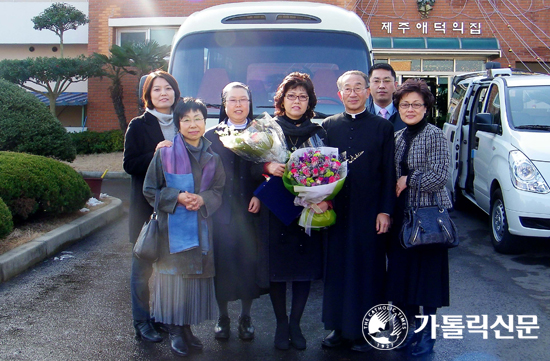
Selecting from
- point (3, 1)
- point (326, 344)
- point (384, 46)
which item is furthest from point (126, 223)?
point (3, 1)

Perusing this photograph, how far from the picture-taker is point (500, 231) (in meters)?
6.57

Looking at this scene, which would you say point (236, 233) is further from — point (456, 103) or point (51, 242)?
point (456, 103)

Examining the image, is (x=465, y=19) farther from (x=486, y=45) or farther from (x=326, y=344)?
(x=326, y=344)

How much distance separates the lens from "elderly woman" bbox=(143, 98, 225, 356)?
3680mm

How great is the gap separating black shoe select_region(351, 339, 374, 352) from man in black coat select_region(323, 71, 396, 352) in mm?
145

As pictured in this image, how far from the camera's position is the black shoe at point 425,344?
383cm

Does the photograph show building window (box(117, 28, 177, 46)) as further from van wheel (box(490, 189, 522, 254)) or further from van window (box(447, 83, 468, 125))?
van wheel (box(490, 189, 522, 254))

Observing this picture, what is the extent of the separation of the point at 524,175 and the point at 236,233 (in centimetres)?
372

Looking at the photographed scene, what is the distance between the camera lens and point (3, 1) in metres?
23.2

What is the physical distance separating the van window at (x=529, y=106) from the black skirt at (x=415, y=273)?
140 inches

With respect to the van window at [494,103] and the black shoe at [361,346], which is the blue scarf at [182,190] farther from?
the van window at [494,103]

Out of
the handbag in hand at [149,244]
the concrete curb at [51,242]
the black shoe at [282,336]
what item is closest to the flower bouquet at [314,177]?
the black shoe at [282,336]

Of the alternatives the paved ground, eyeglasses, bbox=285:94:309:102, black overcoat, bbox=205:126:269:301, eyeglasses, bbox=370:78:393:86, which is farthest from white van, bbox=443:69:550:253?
black overcoat, bbox=205:126:269:301

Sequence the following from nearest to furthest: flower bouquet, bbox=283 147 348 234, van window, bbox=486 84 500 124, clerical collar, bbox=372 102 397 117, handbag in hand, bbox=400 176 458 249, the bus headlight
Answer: flower bouquet, bbox=283 147 348 234, handbag in hand, bbox=400 176 458 249, clerical collar, bbox=372 102 397 117, the bus headlight, van window, bbox=486 84 500 124
